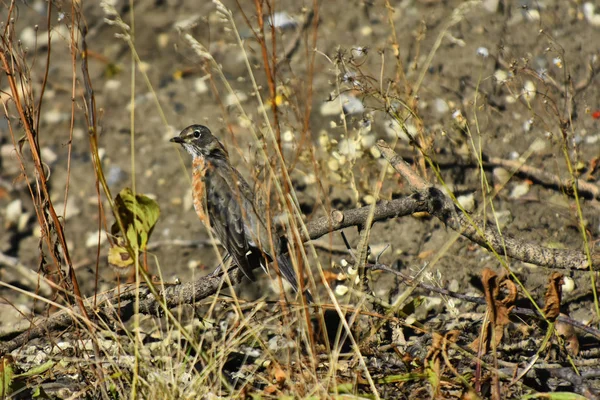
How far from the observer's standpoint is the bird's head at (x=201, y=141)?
19.2 feet

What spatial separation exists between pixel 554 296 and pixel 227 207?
8.28 feet

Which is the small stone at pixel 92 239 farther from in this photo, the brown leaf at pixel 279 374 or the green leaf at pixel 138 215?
the brown leaf at pixel 279 374

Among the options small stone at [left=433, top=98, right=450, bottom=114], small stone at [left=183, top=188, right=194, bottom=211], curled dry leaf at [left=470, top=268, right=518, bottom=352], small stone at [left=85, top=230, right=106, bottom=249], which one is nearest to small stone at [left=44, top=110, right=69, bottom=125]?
small stone at [left=85, top=230, right=106, bottom=249]

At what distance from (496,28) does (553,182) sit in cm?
211

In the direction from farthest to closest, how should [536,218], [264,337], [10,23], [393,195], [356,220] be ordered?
[393,195]
[536,218]
[264,337]
[356,220]
[10,23]

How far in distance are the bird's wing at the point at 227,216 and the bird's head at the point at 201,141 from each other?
0.90ft

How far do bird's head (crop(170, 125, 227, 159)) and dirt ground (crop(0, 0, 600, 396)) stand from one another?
187 mm

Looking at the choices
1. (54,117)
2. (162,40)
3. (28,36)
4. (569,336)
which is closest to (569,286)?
(569,336)

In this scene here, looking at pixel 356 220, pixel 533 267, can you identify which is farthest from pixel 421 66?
pixel 356 220

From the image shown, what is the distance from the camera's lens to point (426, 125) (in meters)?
6.52

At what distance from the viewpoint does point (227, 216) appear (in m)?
5.40

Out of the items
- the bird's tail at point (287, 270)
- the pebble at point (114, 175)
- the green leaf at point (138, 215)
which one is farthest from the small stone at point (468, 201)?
the pebble at point (114, 175)

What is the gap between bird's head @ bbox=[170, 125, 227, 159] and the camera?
19.2 feet

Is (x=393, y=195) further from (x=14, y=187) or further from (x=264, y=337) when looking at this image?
(x=14, y=187)
